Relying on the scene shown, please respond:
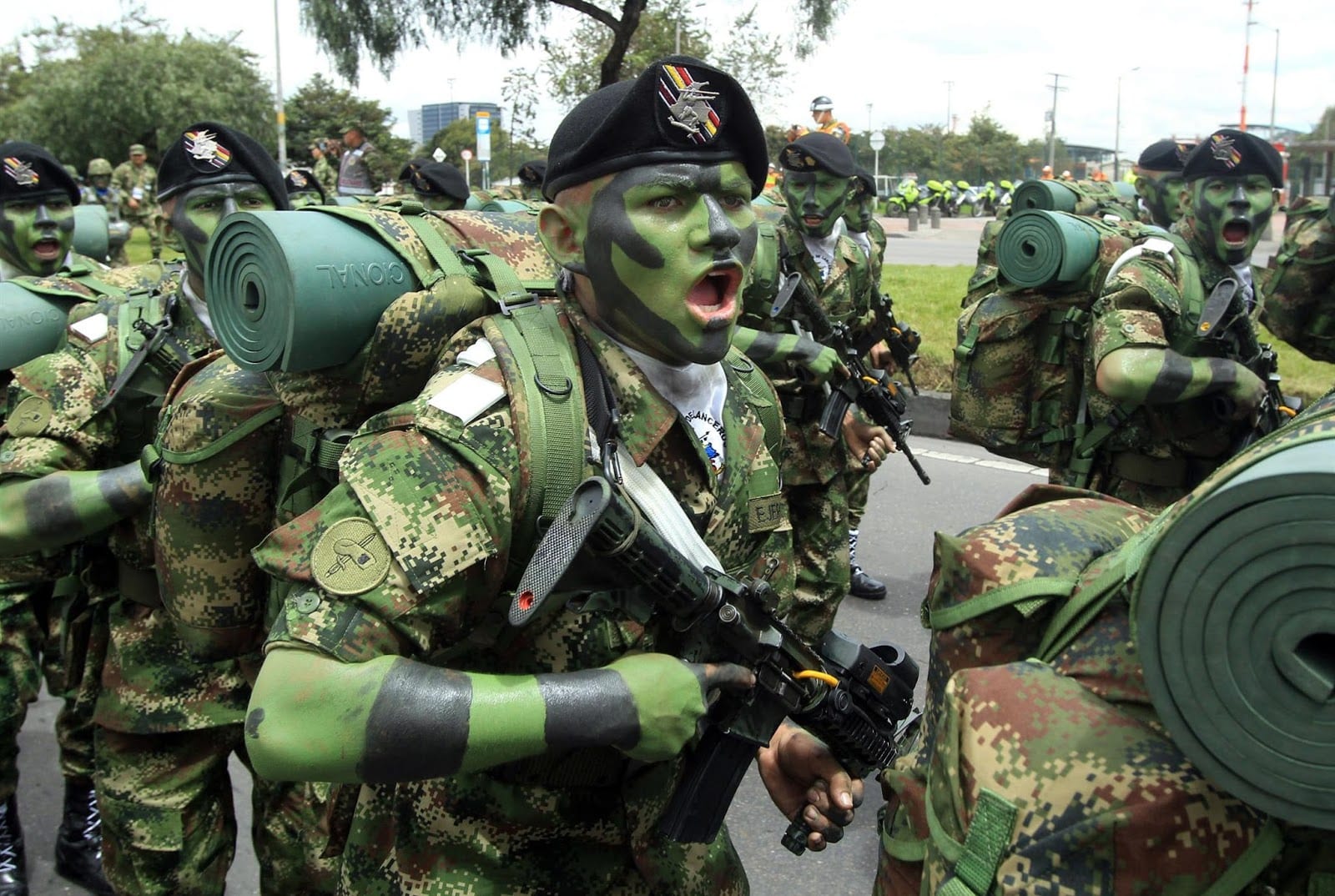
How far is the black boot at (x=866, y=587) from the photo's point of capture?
19.7 feet

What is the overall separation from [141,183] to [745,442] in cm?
2274

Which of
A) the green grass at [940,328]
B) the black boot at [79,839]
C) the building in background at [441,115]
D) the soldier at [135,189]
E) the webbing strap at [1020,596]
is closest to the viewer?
the webbing strap at [1020,596]

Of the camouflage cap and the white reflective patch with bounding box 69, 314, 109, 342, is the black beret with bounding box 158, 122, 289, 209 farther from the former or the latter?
the camouflage cap

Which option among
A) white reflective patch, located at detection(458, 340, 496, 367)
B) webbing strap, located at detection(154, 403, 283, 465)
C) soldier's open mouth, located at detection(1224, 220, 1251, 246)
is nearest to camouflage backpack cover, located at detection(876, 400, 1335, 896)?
white reflective patch, located at detection(458, 340, 496, 367)

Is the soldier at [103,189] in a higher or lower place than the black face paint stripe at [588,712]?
→ higher

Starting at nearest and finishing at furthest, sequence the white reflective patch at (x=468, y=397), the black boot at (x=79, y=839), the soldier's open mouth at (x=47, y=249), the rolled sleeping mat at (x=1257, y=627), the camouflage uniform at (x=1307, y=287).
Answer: the rolled sleeping mat at (x=1257, y=627) → the white reflective patch at (x=468, y=397) → the black boot at (x=79, y=839) → the camouflage uniform at (x=1307, y=287) → the soldier's open mouth at (x=47, y=249)

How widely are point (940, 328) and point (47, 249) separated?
28.4 feet

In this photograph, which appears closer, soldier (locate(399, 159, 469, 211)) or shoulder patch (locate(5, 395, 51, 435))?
shoulder patch (locate(5, 395, 51, 435))

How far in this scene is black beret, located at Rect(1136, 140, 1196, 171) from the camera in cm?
755

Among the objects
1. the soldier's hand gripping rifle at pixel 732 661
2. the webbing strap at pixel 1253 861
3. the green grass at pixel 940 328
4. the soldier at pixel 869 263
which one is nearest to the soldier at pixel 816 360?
the soldier at pixel 869 263

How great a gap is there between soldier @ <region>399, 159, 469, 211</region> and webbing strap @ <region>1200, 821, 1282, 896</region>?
283 inches

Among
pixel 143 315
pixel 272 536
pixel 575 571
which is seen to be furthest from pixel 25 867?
pixel 575 571

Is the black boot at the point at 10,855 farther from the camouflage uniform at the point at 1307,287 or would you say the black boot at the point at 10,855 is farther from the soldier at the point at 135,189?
the soldier at the point at 135,189

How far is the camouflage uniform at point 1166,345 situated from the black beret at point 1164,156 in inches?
134
